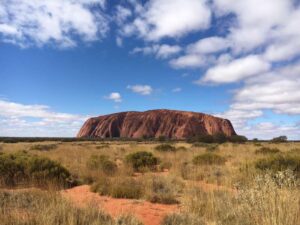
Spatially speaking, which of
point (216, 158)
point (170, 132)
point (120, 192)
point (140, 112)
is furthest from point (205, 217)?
point (140, 112)

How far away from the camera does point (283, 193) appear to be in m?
5.18

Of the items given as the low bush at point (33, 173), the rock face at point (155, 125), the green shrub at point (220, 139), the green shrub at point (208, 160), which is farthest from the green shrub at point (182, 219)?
the rock face at point (155, 125)

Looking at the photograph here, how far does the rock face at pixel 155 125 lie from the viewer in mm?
136000

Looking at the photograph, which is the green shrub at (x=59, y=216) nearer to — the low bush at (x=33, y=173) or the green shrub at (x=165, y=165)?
the low bush at (x=33, y=173)

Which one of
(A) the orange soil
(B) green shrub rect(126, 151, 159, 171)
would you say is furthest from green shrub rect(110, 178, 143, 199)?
(B) green shrub rect(126, 151, 159, 171)

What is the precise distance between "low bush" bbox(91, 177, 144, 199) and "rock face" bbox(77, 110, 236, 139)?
12156 centimetres

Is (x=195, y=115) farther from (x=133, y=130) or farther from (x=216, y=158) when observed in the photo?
(x=216, y=158)

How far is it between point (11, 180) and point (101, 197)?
387 cm

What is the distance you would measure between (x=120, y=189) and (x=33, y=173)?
361cm

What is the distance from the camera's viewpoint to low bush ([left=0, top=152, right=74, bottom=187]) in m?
11.1

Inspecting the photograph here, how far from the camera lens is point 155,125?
14138 centimetres

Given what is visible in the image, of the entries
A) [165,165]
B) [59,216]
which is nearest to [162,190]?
[59,216]

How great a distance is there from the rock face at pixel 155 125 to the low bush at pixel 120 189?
4786 inches

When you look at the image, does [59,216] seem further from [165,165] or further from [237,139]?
[237,139]
